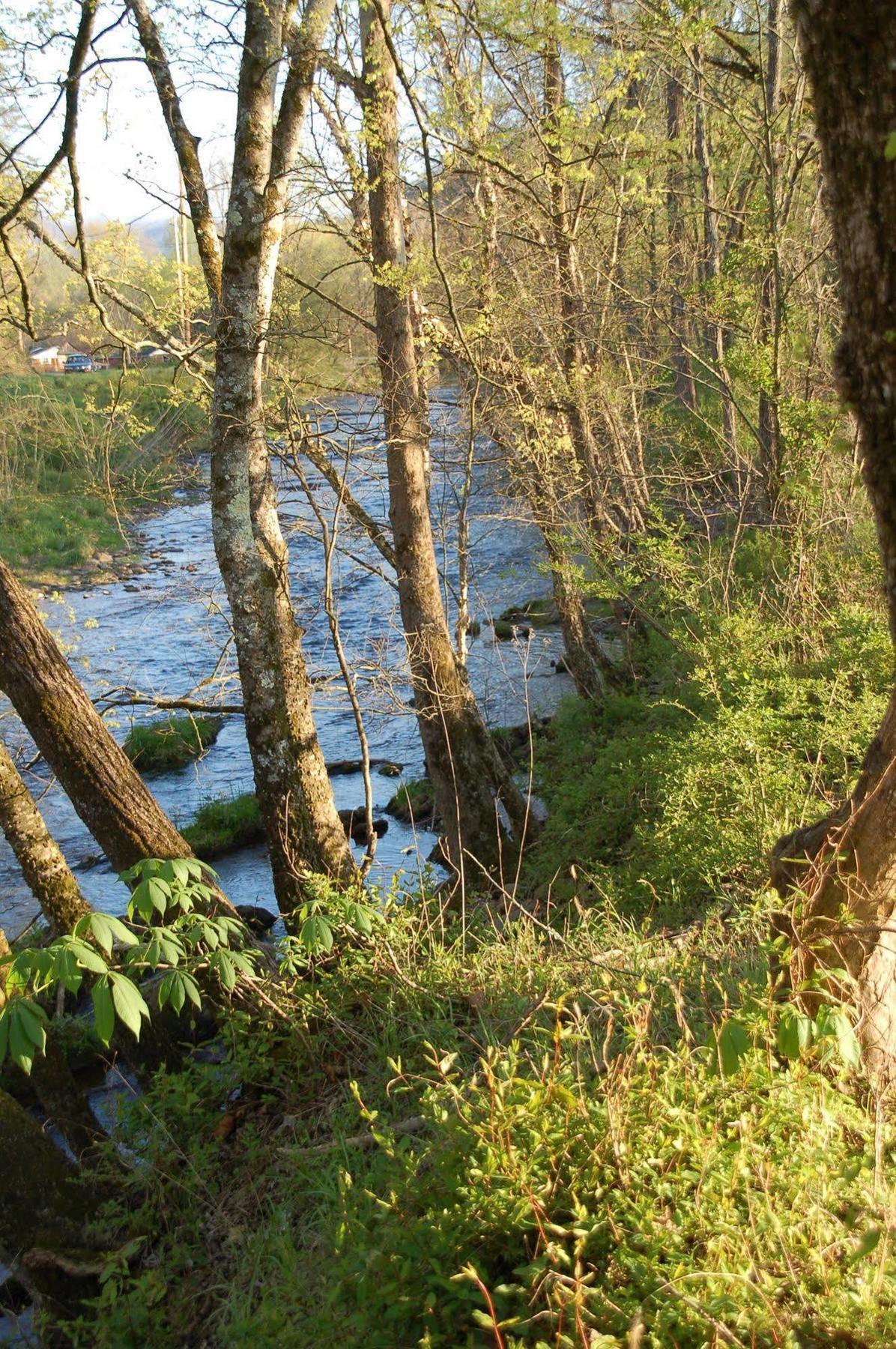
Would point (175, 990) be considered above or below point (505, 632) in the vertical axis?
above

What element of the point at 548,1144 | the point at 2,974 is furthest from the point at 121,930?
the point at 2,974

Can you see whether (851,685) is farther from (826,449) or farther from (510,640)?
(510,640)

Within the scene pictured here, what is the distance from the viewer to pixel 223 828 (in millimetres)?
10938

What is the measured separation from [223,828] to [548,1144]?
8.68 m

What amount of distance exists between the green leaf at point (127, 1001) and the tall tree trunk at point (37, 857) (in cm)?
339

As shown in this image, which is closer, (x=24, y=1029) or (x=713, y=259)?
(x=24, y=1029)

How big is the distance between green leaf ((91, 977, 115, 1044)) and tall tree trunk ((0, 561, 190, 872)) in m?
3.27

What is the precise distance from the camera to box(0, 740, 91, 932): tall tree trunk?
5.50m

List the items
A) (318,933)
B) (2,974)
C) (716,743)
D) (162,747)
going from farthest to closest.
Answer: (162,747) < (716,743) < (2,974) < (318,933)

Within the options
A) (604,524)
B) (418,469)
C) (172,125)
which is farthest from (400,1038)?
(604,524)

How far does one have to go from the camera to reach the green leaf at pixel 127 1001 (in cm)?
235

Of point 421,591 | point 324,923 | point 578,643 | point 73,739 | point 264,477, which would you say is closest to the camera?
point 324,923

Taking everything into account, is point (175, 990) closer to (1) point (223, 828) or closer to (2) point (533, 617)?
(1) point (223, 828)

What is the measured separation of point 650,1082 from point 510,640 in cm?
1289
